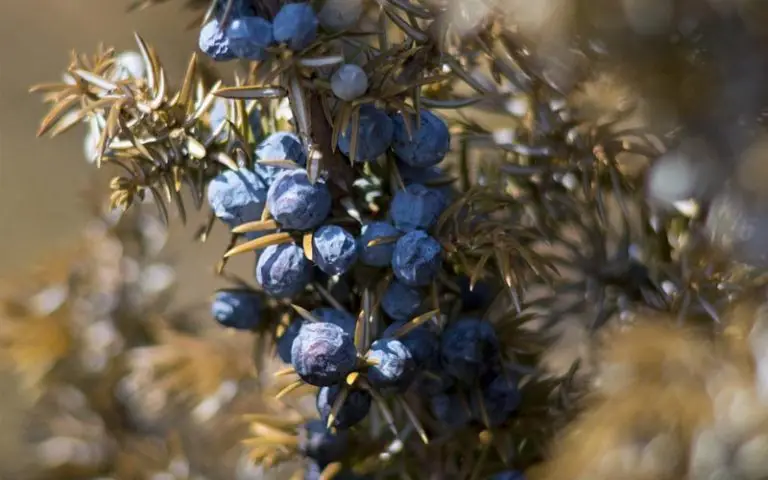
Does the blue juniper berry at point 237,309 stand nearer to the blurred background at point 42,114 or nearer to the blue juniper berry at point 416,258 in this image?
the blue juniper berry at point 416,258

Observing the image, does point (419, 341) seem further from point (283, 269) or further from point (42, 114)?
point (42, 114)

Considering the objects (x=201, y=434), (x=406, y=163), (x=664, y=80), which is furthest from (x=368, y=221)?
(x=201, y=434)

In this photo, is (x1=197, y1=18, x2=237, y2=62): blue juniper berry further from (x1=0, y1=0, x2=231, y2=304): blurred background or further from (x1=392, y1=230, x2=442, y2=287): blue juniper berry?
(x1=0, y1=0, x2=231, y2=304): blurred background

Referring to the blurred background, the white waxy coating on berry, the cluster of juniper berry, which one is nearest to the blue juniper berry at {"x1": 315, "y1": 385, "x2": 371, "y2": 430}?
the cluster of juniper berry

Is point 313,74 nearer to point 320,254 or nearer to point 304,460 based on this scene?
point 320,254

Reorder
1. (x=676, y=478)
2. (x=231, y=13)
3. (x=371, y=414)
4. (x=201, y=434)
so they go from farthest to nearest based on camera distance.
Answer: (x=201, y=434)
(x=371, y=414)
(x=231, y=13)
(x=676, y=478)

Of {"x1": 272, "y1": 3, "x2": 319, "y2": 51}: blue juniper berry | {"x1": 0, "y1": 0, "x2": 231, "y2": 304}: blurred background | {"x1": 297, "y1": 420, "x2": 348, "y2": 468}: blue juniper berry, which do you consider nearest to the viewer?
{"x1": 272, "y1": 3, "x2": 319, "y2": 51}: blue juniper berry
